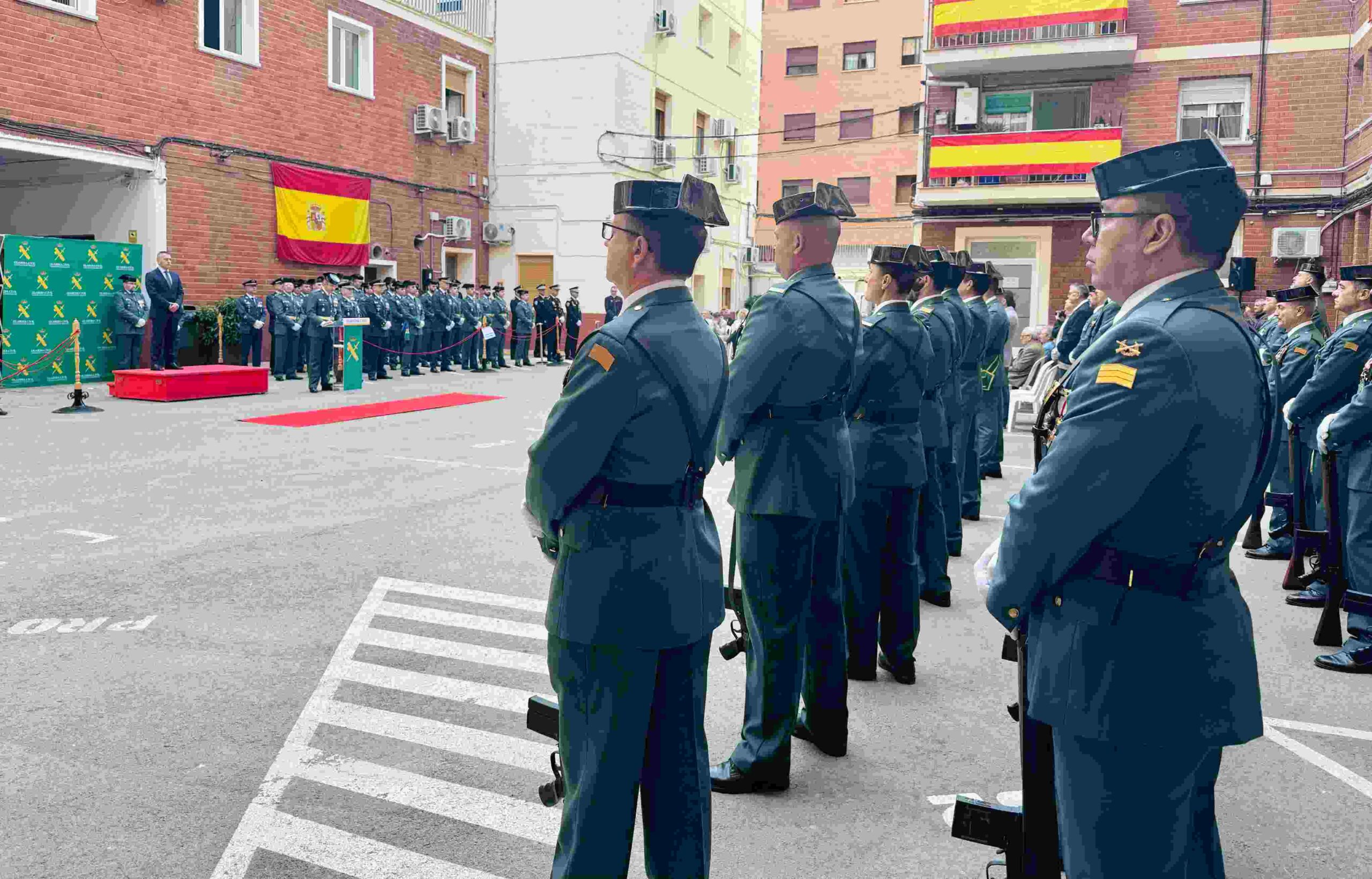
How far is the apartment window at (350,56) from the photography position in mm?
26094

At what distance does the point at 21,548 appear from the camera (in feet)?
25.0

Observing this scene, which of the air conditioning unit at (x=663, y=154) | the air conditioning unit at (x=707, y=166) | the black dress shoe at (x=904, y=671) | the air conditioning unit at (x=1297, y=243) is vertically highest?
the air conditioning unit at (x=707, y=166)

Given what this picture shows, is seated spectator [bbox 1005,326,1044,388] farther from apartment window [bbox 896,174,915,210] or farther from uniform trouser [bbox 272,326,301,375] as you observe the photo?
apartment window [bbox 896,174,915,210]

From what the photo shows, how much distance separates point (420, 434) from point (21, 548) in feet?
22.9

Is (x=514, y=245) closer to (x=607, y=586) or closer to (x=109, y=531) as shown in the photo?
(x=109, y=531)

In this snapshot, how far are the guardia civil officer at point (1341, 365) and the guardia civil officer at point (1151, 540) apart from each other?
511 centimetres

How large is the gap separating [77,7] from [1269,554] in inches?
830

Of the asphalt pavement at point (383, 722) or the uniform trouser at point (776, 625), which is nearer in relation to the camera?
the asphalt pavement at point (383, 722)

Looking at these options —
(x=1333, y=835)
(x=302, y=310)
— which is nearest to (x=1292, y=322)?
(x=1333, y=835)

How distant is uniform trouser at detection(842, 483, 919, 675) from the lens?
5.27m

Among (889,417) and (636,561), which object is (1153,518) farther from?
(889,417)

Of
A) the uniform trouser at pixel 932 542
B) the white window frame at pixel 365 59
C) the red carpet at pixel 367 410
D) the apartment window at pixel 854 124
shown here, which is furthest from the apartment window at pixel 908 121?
the uniform trouser at pixel 932 542

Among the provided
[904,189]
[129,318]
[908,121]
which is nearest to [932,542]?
[129,318]

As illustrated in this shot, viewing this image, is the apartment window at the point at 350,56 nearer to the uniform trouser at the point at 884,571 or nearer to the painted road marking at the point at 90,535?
the painted road marking at the point at 90,535
